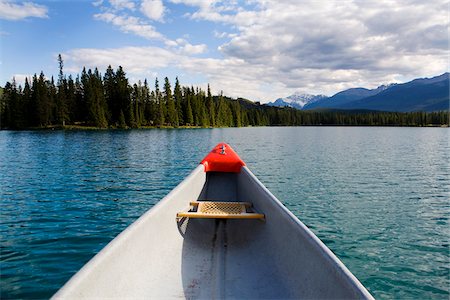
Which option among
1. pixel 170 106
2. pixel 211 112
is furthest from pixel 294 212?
pixel 211 112

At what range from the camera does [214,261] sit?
6047 mm

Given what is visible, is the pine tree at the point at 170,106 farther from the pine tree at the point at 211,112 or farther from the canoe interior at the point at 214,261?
the canoe interior at the point at 214,261

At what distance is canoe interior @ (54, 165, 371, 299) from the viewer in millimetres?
3444

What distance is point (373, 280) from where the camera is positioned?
6.54 m

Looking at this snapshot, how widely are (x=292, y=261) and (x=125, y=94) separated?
109 metres

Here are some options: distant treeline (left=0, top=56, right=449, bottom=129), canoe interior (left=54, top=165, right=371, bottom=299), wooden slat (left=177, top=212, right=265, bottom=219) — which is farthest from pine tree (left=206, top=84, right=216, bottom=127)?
wooden slat (left=177, top=212, right=265, bottom=219)

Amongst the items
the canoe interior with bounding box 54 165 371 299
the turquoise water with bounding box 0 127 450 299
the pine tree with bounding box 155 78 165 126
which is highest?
the pine tree with bounding box 155 78 165 126

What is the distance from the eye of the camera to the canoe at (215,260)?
3442 millimetres

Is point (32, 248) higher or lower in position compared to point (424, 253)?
higher

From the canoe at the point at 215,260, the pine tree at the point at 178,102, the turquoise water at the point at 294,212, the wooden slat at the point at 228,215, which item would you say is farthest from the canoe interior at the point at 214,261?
the pine tree at the point at 178,102

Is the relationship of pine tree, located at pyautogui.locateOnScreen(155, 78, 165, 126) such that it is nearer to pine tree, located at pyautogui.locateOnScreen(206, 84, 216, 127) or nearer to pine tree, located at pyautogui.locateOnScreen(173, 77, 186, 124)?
pine tree, located at pyautogui.locateOnScreen(173, 77, 186, 124)

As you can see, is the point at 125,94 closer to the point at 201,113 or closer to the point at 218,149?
the point at 201,113

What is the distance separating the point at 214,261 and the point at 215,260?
5 centimetres

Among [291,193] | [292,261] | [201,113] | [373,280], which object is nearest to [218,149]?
[291,193]
